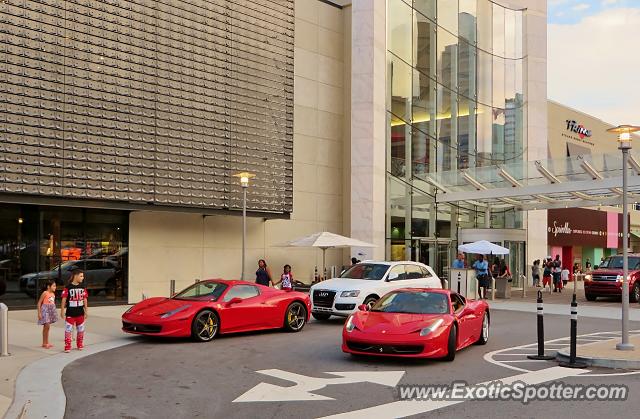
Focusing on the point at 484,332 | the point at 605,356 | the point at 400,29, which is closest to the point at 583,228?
the point at 400,29

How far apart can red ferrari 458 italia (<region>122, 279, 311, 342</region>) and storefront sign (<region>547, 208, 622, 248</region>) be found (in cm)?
3234

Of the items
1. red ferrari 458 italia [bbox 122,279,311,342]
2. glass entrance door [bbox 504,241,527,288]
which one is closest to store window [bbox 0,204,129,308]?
red ferrari 458 italia [bbox 122,279,311,342]

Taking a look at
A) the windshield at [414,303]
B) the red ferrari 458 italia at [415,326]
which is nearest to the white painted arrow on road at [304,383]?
the red ferrari 458 italia at [415,326]

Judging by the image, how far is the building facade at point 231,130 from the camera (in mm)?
19547

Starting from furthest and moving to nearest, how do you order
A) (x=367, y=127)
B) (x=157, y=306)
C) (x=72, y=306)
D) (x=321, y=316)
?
(x=367, y=127)
(x=321, y=316)
(x=157, y=306)
(x=72, y=306)

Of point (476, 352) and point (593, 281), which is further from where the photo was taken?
point (593, 281)

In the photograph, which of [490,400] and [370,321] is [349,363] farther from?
[490,400]

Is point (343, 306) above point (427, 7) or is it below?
below

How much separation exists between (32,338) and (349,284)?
752 cm

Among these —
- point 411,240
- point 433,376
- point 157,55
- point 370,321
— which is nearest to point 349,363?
point 370,321

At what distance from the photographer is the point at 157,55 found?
2206 centimetres

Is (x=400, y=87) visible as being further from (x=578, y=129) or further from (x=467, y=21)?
(x=578, y=129)

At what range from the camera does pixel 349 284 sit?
1744 centimetres

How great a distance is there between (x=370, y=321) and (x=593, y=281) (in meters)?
17.9
